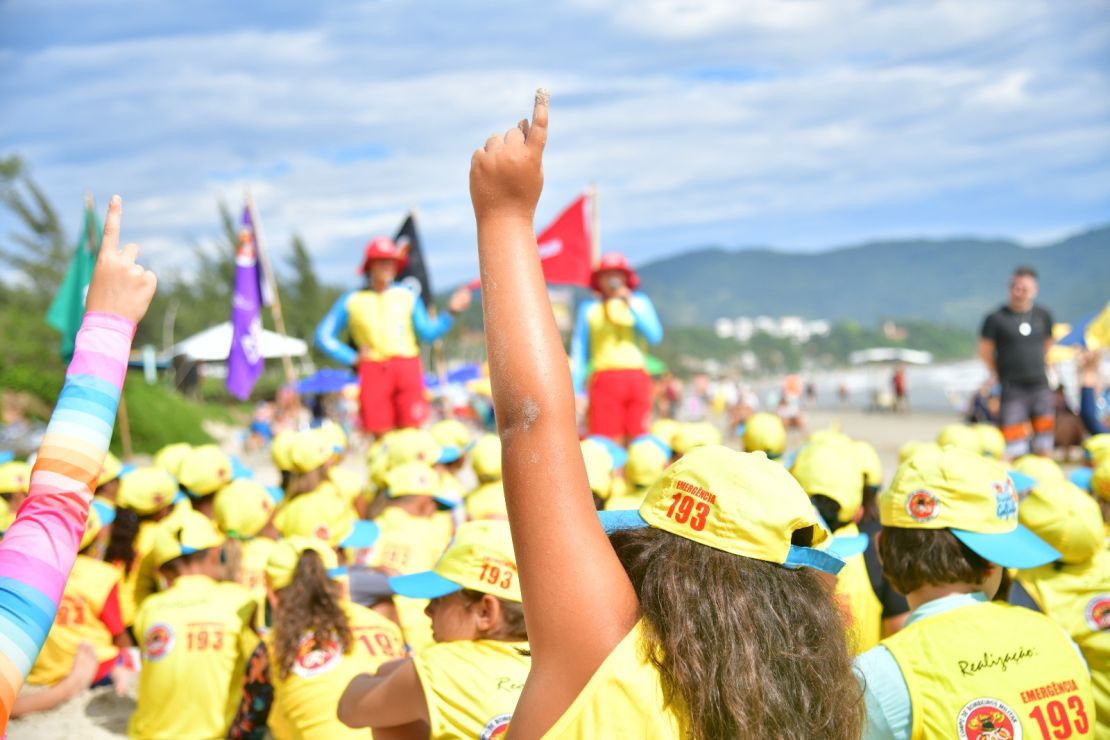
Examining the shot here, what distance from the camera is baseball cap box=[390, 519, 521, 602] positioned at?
8.44 feet

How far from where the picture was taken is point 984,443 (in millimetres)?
A: 6195

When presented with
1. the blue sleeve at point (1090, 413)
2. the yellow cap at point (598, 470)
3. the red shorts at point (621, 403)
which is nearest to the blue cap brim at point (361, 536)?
the yellow cap at point (598, 470)

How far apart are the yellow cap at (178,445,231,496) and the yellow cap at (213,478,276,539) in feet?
2.65

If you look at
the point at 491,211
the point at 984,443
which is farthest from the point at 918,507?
the point at 984,443

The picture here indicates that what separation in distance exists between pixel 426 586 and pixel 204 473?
3.20 meters

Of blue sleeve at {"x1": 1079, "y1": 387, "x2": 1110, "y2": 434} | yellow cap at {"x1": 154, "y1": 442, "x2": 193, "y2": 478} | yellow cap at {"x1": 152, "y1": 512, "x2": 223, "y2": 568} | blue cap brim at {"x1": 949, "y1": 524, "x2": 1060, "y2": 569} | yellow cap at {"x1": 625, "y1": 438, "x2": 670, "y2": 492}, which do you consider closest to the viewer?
blue cap brim at {"x1": 949, "y1": 524, "x2": 1060, "y2": 569}

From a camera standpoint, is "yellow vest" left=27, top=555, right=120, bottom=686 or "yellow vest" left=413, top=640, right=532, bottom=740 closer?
"yellow vest" left=413, top=640, right=532, bottom=740

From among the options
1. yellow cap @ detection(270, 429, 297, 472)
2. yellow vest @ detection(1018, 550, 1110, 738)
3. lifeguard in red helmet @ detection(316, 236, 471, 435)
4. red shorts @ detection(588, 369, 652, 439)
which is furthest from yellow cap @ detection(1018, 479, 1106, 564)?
lifeguard in red helmet @ detection(316, 236, 471, 435)

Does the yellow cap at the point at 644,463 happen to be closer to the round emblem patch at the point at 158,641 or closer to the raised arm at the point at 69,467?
the round emblem patch at the point at 158,641

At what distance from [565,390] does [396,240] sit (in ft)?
35.9

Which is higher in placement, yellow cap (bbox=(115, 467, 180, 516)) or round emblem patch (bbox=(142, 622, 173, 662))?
yellow cap (bbox=(115, 467, 180, 516))

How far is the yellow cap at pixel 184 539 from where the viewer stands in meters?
4.37

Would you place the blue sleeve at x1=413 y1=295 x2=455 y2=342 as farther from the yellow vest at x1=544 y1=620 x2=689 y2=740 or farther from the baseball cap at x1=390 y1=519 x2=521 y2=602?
the yellow vest at x1=544 y1=620 x2=689 y2=740

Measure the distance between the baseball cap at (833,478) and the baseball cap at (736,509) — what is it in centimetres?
214
